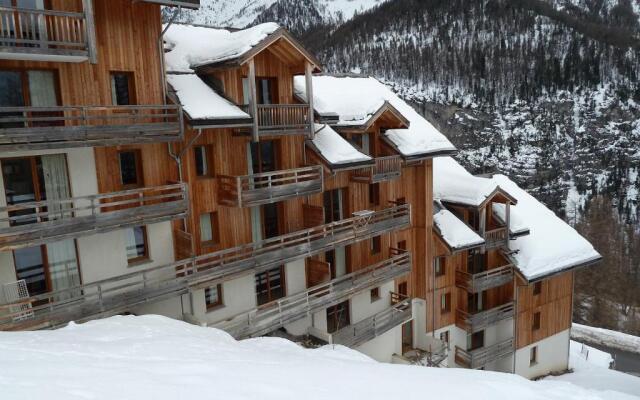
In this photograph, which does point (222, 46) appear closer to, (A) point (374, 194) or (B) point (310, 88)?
(B) point (310, 88)

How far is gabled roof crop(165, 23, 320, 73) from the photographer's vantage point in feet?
55.9

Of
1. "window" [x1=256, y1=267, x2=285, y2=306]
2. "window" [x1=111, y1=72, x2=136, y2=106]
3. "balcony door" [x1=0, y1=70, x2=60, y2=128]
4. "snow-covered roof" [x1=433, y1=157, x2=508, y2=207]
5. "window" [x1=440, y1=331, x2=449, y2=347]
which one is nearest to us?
"balcony door" [x1=0, y1=70, x2=60, y2=128]

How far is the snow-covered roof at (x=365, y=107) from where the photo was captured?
71.9 ft

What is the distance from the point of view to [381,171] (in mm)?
22312

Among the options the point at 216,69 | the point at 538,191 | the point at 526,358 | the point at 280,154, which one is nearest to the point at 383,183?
the point at 280,154

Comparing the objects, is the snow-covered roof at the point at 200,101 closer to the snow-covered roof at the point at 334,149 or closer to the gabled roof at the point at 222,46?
the gabled roof at the point at 222,46

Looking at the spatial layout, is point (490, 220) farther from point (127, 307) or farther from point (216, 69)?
point (127, 307)

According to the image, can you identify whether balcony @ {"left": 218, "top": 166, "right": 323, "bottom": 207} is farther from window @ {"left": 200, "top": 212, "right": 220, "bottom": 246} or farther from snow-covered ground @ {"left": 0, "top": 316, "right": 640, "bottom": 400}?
snow-covered ground @ {"left": 0, "top": 316, "right": 640, "bottom": 400}

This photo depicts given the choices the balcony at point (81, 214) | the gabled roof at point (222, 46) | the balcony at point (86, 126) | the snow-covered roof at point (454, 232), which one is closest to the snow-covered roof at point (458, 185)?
the snow-covered roof at point (454, 232)

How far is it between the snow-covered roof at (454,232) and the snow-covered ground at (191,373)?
46.6 feet

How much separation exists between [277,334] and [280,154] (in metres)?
8.09

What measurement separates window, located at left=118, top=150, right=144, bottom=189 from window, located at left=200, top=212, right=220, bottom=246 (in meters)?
3.02

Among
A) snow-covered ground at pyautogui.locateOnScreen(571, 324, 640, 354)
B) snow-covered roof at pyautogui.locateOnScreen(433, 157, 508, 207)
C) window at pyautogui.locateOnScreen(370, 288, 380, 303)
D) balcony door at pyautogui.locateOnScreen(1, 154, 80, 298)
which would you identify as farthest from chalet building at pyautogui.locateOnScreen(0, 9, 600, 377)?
snow-covered ground at pyautogui.locateOnScreen(571, 324, 640, 354)

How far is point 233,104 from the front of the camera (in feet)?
57.5
